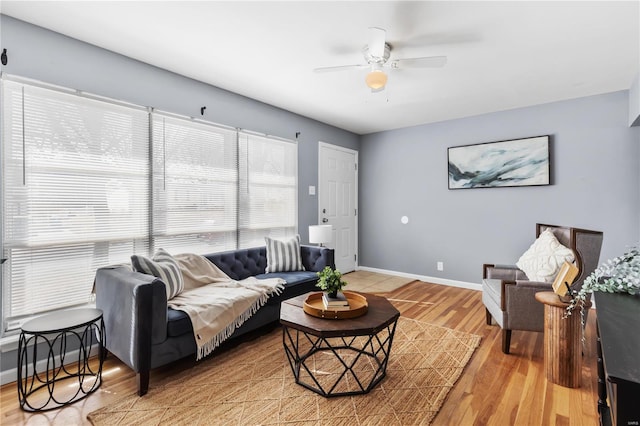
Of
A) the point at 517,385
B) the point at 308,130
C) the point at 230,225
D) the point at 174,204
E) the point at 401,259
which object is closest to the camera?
the point at 517,385

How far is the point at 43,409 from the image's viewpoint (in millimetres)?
1847

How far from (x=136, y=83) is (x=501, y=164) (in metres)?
4.42

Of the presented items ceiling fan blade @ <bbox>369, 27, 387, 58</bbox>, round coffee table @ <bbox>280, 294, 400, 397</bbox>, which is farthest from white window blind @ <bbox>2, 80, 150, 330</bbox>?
ceiling fan blade @ <bbox>369, 27, 387, 58</bbox>

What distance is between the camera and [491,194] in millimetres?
4367

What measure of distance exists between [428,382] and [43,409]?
2.39 metres

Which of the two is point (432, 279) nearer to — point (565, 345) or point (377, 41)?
point (565, 345)

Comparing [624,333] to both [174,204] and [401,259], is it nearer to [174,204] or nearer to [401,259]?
[174,204]

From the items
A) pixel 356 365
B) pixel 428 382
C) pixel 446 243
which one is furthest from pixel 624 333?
pixel 446 243

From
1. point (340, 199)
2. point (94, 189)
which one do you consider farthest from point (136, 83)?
point (340, 199)

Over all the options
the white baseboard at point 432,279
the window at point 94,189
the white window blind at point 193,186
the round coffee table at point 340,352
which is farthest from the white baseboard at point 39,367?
the white baseboard at point 432,279

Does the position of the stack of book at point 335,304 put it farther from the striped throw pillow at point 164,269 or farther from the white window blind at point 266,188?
the white window blind at point 266,188

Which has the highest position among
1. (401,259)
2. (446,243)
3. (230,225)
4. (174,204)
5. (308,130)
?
(308,130)

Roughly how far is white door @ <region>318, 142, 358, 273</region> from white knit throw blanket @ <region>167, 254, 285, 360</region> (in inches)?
80.8

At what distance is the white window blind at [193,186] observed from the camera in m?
3.00
